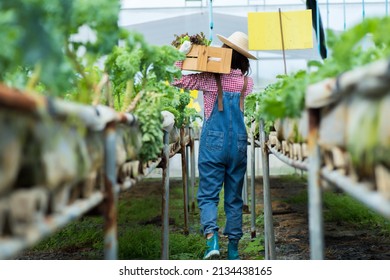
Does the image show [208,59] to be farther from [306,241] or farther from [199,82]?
[306,241]

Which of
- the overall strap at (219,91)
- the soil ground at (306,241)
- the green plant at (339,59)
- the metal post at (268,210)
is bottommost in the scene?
the soil ground at (306,241)

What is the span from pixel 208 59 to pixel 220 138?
0.53m

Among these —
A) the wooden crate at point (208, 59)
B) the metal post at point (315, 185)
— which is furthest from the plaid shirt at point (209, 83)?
the metal post at point (315, 185)

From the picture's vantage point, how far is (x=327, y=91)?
175cm

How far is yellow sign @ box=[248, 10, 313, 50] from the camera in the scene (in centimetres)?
375

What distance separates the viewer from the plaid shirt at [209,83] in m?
4.14

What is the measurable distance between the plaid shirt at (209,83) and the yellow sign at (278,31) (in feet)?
1.43

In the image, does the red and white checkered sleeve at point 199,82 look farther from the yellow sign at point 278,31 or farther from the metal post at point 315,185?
the metal post at point 315,185

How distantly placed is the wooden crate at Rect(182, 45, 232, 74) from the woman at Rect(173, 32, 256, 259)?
0.11m

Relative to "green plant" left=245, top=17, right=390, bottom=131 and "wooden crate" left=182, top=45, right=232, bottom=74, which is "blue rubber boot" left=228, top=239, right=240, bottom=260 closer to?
"wooden crate" left=182, top=45, right=232, bottom=74

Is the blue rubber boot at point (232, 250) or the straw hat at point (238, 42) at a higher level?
the straw hat at point (238, 42)

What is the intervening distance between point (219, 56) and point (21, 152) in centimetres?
285

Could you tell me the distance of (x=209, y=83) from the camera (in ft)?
13.6
